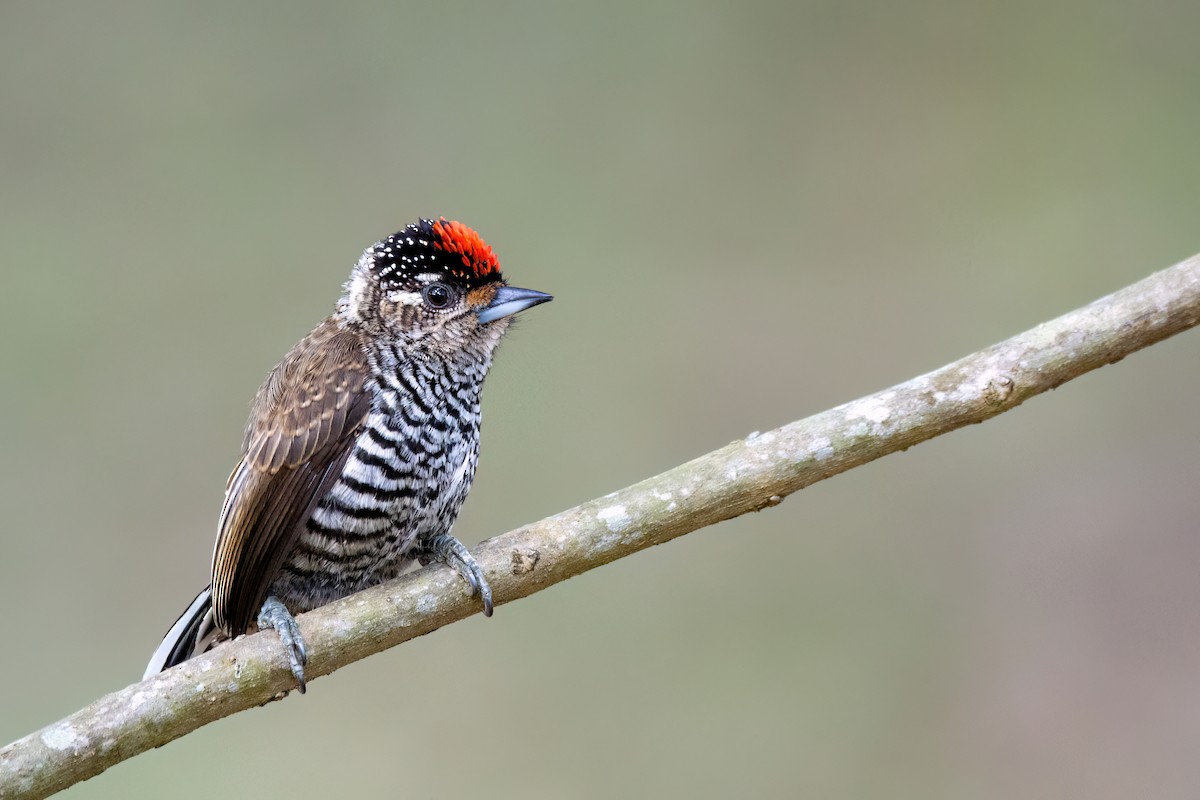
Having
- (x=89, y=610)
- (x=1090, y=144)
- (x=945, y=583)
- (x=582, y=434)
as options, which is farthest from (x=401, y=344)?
(x=1090, y=144)

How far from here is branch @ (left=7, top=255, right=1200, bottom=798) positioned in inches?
95.3

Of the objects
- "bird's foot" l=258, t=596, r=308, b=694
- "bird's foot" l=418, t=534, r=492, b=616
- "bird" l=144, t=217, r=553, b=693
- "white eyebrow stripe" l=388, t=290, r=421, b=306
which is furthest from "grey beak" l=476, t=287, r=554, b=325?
"bird's foot" l=258, t=596, r=308, b=694

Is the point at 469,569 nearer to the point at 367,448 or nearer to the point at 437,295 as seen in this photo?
the point at 367,448

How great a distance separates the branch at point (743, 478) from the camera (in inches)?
95.3

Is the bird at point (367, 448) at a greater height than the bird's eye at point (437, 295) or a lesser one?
lesser

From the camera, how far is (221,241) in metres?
4.73

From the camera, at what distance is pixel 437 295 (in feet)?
9.39

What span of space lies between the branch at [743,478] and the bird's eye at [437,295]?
656 mm

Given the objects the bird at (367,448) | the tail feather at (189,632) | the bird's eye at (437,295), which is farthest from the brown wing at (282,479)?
the bird's eye at (437,295)

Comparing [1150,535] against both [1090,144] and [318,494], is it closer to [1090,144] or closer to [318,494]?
[1090,144]

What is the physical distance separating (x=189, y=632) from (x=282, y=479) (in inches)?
18.9

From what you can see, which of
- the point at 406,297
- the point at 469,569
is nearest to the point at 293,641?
the point at 469,569

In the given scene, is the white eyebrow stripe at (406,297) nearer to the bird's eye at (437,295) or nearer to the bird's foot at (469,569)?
the bird's eye at (437,295)

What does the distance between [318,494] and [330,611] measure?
0.95ft
